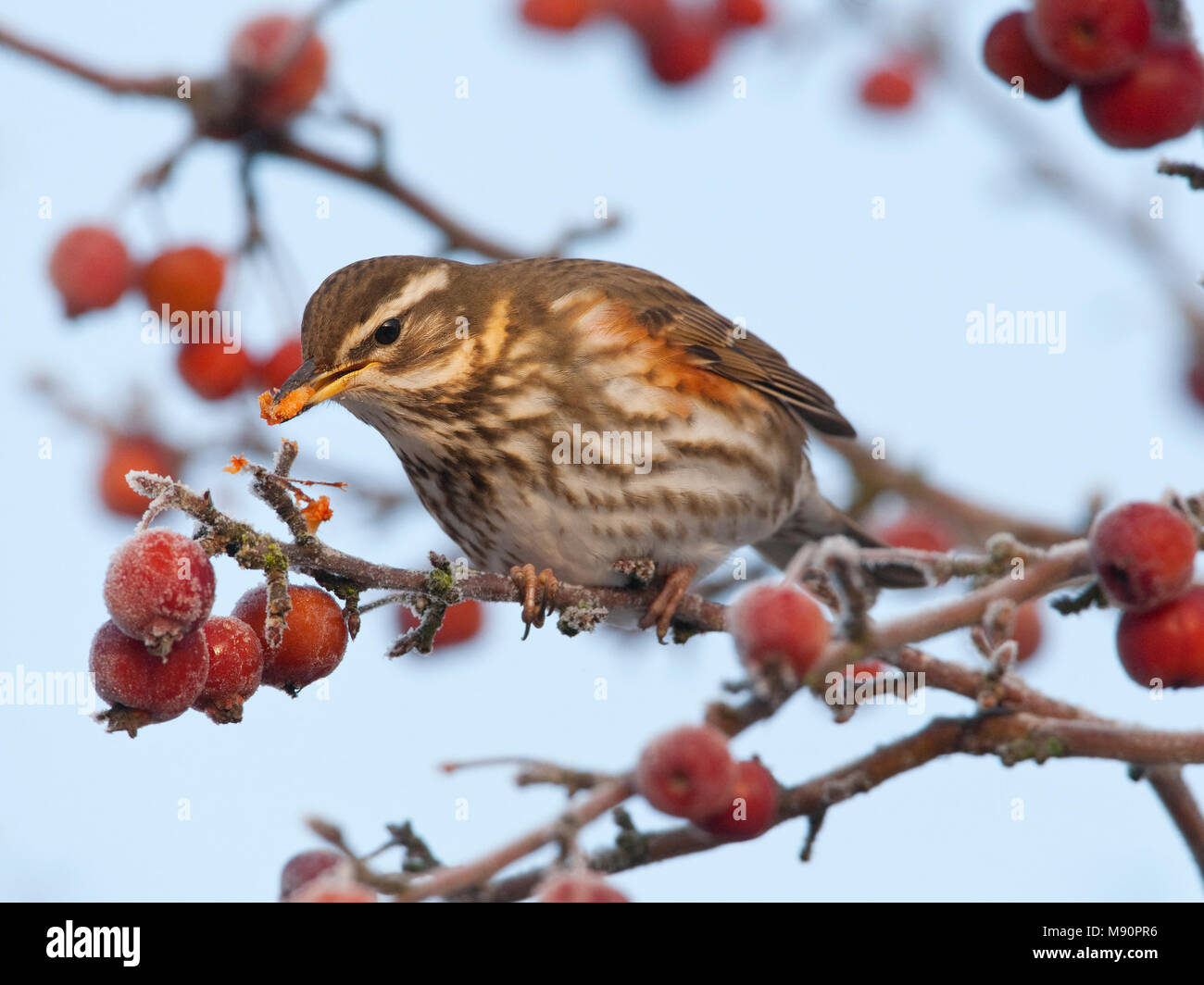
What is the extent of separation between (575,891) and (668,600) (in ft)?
6.80

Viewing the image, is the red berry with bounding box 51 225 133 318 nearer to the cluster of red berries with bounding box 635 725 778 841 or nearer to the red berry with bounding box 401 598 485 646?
the red berry with bounding box 401 598 485 646

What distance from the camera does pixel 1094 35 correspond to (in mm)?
3203

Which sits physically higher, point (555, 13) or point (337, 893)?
point (555, 13)

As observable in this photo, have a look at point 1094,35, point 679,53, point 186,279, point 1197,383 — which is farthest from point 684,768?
point 679,53

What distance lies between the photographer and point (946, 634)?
89.1 inches

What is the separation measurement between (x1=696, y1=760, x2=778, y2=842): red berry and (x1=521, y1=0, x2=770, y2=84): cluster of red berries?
387 cm

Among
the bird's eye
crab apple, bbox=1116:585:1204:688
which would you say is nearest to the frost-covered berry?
crab apple, bbox=1116:585:1204:688

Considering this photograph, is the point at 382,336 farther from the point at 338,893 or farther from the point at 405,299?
the point at 338,893

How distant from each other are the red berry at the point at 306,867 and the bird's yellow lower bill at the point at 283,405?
1.42m

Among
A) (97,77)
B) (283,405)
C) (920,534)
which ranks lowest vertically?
(920,534)

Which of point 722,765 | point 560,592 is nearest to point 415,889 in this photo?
point 722,765

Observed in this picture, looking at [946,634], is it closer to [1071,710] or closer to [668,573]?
[1071,710]

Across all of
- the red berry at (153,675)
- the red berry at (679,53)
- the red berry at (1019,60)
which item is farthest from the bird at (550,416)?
the red berry at (1019,60)

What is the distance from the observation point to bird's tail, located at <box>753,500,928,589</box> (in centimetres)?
520
